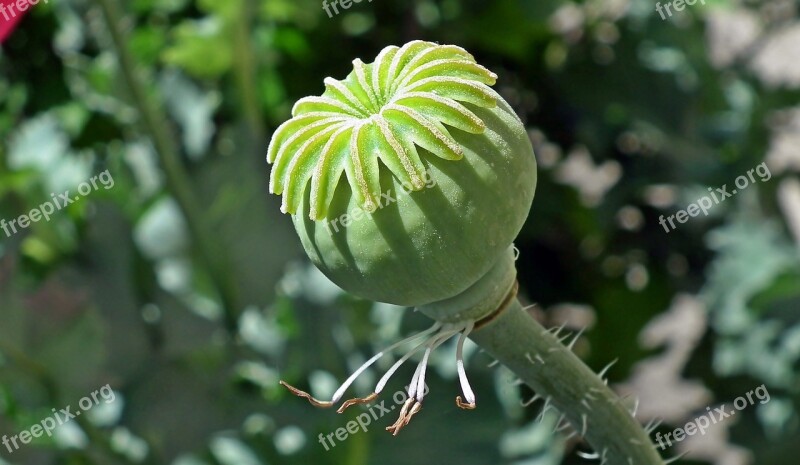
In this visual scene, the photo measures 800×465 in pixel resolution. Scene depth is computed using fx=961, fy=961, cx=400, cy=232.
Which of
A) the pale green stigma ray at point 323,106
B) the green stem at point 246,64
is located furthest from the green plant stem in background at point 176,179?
the pale green stigma ray at point 323,106

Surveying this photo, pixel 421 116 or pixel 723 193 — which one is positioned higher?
pixel 421 116

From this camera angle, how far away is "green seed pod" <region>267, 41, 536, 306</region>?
512 mm

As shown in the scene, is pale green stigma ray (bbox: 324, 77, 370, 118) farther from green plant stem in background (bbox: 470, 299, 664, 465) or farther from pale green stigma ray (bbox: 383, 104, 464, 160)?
green plant stem in background (bbox: 470, 299, 664, 465)

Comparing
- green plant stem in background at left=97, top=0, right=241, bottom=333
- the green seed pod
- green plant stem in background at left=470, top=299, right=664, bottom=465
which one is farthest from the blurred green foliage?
the green seed pod

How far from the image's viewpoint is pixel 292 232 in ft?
4.86

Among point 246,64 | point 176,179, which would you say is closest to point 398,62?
point 176,179

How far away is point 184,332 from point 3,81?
0.67 m

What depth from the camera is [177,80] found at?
168cm

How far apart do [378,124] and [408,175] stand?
3 cm

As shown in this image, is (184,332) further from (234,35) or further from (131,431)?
(234,35)

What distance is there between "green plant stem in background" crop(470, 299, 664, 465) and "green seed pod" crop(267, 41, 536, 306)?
0.06 metres

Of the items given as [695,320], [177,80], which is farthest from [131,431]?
[695,320]

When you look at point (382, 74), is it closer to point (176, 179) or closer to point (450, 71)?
point (450, 71)

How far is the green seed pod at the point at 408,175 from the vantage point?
0.51m
